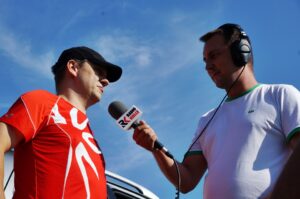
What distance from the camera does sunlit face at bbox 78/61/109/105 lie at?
10.0ft

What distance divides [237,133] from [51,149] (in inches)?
43.2

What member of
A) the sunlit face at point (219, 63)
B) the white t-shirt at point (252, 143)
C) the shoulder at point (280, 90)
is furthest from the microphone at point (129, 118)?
the shoulder at point (280, 90)

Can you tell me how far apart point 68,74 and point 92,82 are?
7.0 inches

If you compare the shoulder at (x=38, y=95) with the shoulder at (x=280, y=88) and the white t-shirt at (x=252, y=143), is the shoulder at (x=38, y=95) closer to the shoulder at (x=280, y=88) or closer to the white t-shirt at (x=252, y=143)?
the white t-shirt at (x=252, y=143)

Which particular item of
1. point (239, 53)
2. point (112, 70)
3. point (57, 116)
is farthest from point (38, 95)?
point (239, 53)

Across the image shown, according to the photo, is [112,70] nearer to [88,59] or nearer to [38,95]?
[88,59]

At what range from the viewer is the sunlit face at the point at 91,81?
3053mm

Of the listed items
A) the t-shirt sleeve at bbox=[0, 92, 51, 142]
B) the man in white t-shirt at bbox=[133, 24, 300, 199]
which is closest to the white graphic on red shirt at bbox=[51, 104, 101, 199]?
the t-shirt sleeve at bbox=[0, 92, 51, 142]

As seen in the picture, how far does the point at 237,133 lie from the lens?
2.76 m

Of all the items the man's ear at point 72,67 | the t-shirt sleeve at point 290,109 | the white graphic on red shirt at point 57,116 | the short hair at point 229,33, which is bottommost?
the t-shirt sleeve at point 290,109

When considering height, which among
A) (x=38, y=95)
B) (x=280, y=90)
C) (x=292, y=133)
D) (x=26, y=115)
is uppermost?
(x=38, y=95)

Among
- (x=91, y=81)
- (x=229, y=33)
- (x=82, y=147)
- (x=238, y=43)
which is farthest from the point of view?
(x=229, y=33)

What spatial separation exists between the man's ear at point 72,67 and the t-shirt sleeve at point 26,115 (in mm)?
508

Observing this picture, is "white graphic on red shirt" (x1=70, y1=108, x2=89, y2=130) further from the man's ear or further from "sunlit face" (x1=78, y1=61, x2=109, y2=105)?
the man's ear
